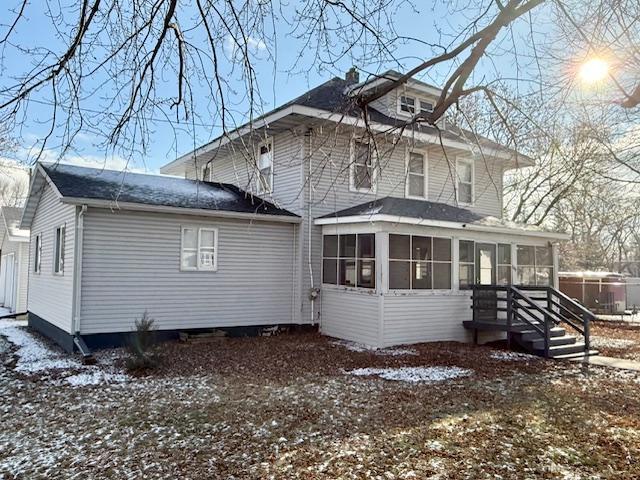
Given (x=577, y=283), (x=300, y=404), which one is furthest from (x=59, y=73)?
(x=577, y=283)

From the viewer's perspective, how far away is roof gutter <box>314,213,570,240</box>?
10305 millimetres

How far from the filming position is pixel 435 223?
428 inches

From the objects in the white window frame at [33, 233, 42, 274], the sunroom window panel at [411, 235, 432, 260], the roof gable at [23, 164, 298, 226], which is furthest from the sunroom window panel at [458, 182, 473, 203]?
the white window frame at [33, 233, 42, 274]

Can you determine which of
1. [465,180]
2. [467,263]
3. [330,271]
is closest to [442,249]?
[467,263]

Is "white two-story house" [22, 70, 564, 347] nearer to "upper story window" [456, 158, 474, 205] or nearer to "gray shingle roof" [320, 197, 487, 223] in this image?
"gray shingle roof" [320, 197, 487, 223]

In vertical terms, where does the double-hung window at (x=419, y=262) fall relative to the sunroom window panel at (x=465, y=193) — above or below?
below

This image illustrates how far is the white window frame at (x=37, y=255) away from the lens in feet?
43.5

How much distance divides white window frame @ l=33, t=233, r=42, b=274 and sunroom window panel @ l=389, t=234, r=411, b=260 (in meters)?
9.46

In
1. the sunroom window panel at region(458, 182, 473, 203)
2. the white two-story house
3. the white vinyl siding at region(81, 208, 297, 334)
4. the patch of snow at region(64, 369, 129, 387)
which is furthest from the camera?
the sunroom window panel at region(458, 182, 473, 203)

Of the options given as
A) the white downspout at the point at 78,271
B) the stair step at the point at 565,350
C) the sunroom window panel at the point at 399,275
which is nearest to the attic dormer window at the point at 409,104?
the sunroom window panel at the point at 399,275

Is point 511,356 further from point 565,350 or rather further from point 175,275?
point 175,275

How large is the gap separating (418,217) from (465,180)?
190 inches

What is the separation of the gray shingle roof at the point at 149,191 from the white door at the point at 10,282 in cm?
912

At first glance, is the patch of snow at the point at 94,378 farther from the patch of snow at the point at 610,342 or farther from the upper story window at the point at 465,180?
the upper story window at the point at 465,180
